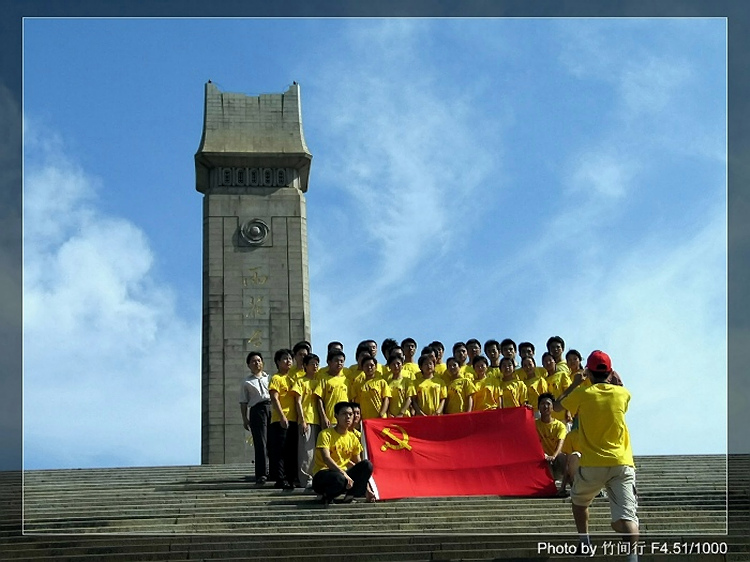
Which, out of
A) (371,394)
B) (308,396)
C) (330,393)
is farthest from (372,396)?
(308,396)

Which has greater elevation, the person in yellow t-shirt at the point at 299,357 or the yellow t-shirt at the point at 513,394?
the person in yellow t-shirt at the point at 299,357

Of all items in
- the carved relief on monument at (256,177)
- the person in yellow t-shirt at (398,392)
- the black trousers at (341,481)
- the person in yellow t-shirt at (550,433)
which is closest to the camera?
the black trousers at (341,481)

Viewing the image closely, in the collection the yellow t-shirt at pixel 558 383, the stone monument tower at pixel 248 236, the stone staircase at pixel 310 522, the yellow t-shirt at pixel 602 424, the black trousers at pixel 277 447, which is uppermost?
the stone monument tower at pixel 248 236

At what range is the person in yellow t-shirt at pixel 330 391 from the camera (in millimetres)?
13109

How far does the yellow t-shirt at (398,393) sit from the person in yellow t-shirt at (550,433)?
59.0 inches

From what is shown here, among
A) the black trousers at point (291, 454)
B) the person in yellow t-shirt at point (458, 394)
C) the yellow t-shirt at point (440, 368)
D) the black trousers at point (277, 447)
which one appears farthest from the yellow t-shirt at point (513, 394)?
the black trousers at point (277, 447)

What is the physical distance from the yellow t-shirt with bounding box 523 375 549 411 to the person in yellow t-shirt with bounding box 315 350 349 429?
2231mm

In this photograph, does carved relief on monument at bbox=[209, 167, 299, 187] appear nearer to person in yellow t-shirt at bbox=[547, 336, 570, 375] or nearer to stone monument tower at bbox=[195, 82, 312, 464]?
stone monument tower at bbox=[195, 82, 312, 464]

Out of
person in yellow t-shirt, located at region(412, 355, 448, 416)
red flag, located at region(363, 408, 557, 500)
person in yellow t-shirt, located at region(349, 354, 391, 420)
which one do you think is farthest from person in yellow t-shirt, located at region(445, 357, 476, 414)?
person in yellow t-shirt, located at region(349, 354, 391, 420)

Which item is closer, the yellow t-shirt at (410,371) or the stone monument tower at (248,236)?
the yellow t-shirt at (410,371)

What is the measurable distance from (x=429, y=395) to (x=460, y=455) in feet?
3.19

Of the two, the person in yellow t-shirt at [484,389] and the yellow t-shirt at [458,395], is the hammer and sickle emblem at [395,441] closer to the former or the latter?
the yellow t-shirt at [458,395]

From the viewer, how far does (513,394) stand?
13.9m

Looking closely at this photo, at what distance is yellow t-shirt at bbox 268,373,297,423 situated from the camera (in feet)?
42.8
